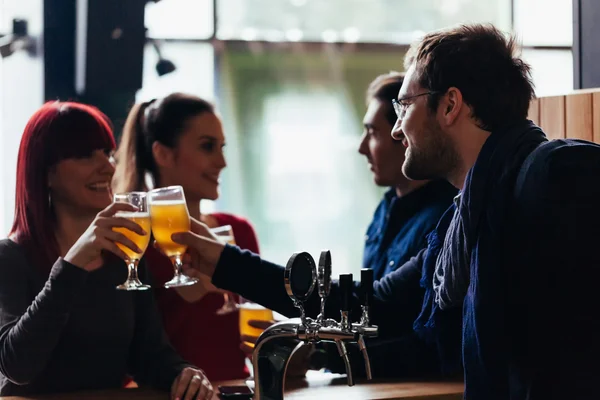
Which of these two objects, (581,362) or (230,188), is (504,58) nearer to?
(581,362)

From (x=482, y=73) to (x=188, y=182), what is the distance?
4.22 ft

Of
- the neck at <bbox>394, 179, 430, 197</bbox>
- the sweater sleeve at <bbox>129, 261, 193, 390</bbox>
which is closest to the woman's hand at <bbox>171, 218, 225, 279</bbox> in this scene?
the sweater sleeve at <bbox>129, 261, 193, 390</bbox>

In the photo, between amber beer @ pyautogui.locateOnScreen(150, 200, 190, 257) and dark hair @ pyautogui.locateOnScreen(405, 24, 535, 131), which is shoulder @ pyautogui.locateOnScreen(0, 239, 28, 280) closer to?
amber beer @ pyautogui.locateOnScreen(150, 200, 190, 257)

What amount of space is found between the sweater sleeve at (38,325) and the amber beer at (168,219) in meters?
0.23

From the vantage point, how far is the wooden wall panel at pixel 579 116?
2.35 metres

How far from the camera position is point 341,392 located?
6.94ft

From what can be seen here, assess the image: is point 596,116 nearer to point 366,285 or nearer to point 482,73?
point 482,73

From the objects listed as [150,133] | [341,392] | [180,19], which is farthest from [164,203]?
[180,19]

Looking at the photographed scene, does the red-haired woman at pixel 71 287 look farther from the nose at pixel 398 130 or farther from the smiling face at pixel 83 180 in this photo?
the nose at pixel 398 130

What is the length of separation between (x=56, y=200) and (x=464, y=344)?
125 centimetres

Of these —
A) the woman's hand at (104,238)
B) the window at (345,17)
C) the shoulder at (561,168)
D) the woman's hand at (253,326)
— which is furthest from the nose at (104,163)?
the window at (345,17)

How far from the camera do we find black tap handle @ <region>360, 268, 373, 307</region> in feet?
5.52

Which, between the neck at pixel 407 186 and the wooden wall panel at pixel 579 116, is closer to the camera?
the wooden wall panel at pixel 579 116

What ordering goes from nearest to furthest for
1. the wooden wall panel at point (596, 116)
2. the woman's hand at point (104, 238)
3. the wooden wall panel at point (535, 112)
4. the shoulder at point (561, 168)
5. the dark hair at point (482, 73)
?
the shoulder at point (561, 168) → the dark hair at point (482, 73) → the woman's hand at point (104, 238) → the wooden wall panel at point (596, 116) → the wooden wall panel at point (535, 112)
